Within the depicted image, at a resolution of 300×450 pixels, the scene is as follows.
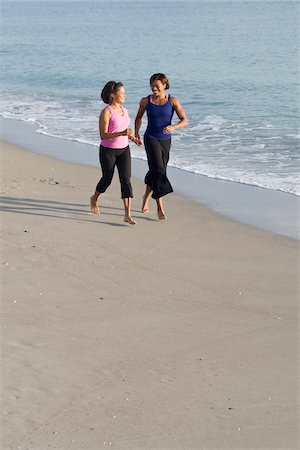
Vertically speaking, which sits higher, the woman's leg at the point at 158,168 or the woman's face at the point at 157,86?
the woman's face at the point at 157,86

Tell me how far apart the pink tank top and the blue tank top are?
0.86 ft

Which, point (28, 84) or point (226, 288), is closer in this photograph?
point (226, 288)

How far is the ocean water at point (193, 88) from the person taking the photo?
1452 centimetres

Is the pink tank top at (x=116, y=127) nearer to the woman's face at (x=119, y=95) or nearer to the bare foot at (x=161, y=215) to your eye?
the woman's face at (x=119, y=95)

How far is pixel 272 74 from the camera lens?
98.1 feet

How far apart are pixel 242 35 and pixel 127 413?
50639 millimetres

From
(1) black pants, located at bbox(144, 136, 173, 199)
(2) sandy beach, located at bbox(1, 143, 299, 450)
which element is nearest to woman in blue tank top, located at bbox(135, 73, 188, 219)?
(1) black pants, located at bbox(144, 136, 173, 199)

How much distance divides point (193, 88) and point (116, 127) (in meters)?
16.3

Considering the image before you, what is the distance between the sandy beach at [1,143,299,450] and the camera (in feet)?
17.1

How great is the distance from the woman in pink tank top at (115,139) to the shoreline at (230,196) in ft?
4.32

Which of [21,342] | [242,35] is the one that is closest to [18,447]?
[21,342]

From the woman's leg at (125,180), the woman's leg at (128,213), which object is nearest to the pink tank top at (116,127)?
the woman's leg at (125,180)

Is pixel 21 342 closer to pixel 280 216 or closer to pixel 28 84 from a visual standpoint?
pixel 280 216

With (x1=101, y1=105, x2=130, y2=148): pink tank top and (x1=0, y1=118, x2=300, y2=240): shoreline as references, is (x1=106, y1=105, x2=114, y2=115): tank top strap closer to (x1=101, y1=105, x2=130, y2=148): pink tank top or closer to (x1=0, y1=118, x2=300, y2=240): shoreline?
(x1=101, y1=105, x2=130, y2=148): pink tank top
